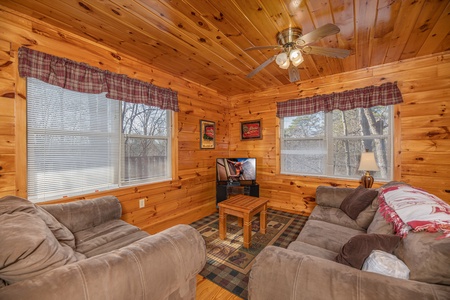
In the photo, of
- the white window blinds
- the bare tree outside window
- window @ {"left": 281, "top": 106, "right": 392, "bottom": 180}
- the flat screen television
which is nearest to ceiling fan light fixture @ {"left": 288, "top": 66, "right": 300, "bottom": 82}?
window @ {"left": 281, "top": 106, "right": 392, "bottom": 180}

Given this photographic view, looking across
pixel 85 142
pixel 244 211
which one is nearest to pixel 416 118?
pixel 244 211

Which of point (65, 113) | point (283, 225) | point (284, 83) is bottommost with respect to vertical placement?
point (283, 225)

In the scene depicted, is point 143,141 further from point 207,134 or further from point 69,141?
point 207,134

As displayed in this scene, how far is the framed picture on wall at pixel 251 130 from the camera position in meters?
3.94

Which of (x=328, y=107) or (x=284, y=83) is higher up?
(x=284, y=83)

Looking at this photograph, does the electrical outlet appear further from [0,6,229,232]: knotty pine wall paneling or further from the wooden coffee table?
the wooden coffee table

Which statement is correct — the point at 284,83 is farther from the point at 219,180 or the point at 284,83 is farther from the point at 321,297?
the point at 321,297

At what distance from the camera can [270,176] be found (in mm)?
3801

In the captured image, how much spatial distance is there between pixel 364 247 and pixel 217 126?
3.30 m

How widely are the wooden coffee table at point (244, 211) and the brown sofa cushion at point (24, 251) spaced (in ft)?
5.45

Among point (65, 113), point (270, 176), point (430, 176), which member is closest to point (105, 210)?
point (65, 113)

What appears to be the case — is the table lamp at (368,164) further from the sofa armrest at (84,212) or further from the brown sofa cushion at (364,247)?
the sofa armrest at (84,212)

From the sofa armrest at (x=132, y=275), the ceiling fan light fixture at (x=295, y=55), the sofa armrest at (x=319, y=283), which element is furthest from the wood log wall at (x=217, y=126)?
the sofa armrest at (x=319, y=283)

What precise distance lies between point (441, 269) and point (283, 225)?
7.41ft
